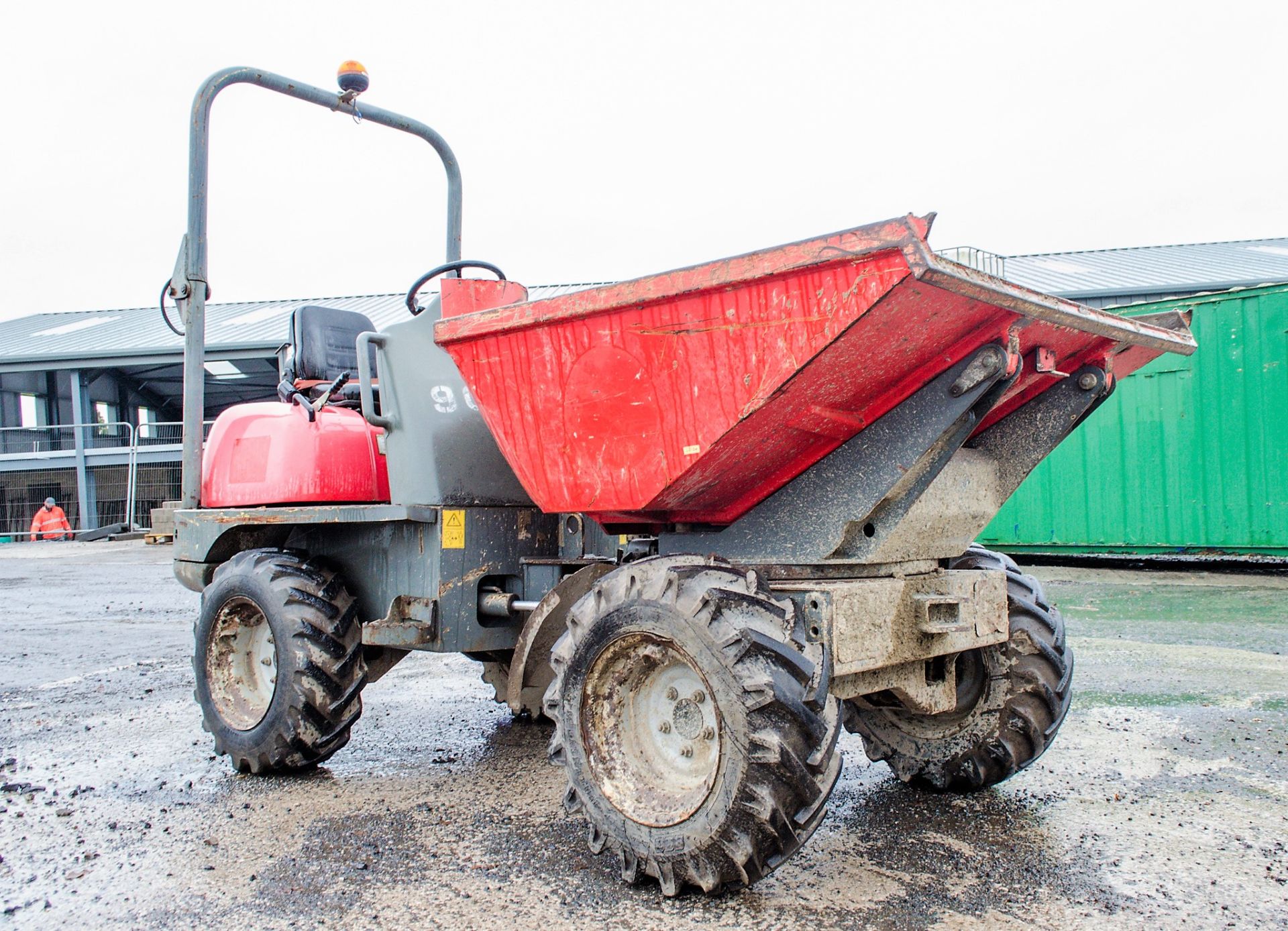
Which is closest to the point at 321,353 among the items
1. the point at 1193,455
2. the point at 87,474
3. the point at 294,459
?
the point at 294,459

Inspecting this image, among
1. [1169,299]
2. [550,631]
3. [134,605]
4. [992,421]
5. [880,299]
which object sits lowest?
[134,605]

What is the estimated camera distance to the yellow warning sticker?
412 centimetres

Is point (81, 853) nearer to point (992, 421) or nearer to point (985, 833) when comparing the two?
point (985, 833)

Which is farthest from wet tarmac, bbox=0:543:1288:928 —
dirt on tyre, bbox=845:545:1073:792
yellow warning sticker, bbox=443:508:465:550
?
yellow warning sticker, bbox=443:508:465:550

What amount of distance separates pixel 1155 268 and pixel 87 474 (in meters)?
26.2

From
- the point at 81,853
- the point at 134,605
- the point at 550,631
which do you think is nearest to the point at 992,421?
the point at 550,631

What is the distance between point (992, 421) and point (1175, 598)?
690 centimetres

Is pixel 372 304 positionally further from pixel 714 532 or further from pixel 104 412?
pixel 714 532

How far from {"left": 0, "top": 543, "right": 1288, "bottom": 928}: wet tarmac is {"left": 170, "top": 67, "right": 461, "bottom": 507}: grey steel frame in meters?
1.52

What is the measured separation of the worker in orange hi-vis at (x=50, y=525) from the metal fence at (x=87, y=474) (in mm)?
445

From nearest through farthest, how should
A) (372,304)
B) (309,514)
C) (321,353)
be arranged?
(309,514) → (321,353) → (372,304)

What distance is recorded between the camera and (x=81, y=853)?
3.42 metres

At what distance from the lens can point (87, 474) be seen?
25.7 m

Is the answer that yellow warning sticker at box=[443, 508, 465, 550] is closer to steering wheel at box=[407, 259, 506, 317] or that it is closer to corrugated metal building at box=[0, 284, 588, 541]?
steering wheel at box=[407, 259, 506, 317]
